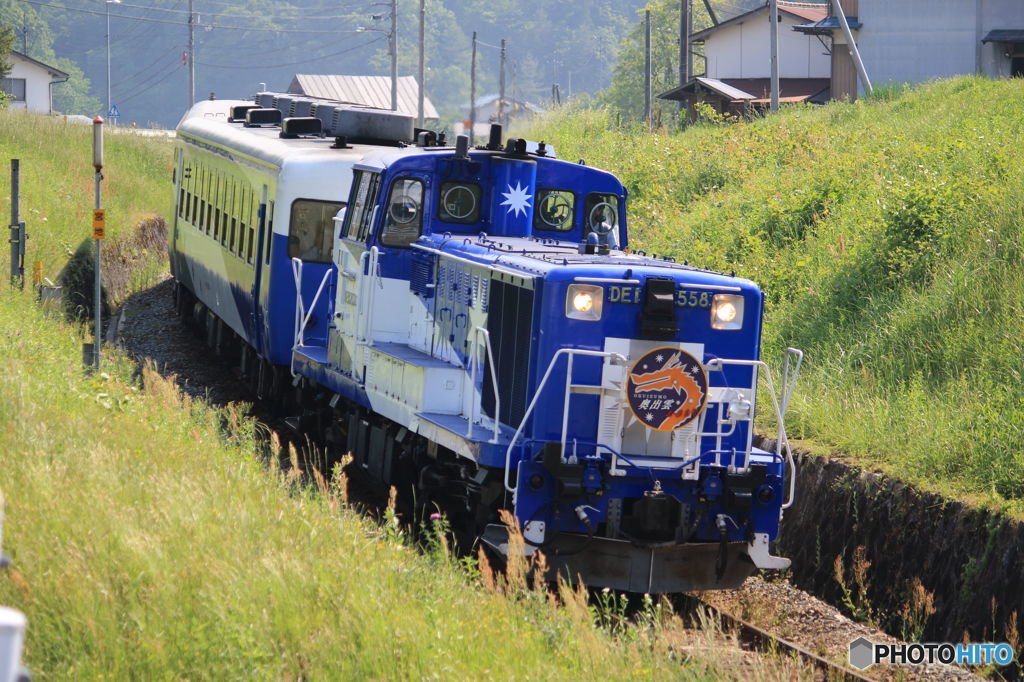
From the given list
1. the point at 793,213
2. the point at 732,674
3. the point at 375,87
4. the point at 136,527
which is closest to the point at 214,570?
the point at 136,527

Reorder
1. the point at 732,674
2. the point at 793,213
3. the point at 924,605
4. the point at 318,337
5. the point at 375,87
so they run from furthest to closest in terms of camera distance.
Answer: the point at 375,87, the point at 793,213, the point at 318,337, the point at 924,605, the point at 732,674

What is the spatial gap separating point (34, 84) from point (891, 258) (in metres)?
59.8

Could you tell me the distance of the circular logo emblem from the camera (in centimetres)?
838

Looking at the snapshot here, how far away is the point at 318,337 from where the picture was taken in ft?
43.5

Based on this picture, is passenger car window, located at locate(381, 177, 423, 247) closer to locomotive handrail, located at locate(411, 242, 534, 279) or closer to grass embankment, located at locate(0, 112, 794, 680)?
locomotive handrail, located at locate(411, 242, 534, 279)

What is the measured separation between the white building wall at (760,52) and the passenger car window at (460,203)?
33.6 metres

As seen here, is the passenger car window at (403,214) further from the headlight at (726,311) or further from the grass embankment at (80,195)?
the grass embankment at (80,195)

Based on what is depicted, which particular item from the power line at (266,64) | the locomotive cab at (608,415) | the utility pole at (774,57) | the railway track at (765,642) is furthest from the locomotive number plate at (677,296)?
the power line at (266,64)

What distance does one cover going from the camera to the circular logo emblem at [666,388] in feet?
27.5

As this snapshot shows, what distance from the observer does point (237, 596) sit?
5918 mm

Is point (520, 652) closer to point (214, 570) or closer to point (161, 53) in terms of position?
point (214, 570)

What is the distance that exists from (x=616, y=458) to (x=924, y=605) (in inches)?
112

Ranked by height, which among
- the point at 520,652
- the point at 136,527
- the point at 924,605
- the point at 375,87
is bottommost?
the point at 924,605

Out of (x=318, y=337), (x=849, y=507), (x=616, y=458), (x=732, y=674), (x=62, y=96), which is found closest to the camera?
(x=732, y=674)
